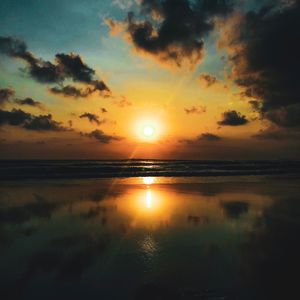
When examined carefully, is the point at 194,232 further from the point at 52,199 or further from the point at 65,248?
the point at 52,199

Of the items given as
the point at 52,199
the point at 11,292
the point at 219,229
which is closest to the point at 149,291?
the point at 11,292

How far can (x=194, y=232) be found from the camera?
1160 centimetres

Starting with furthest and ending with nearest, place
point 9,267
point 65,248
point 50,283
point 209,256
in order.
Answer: point 65,248
point 209,256
point 9,267
point 50,283

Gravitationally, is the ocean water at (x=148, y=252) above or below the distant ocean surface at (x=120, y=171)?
below

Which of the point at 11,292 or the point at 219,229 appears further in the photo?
the point at 219,229

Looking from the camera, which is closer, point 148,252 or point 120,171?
point 148,252

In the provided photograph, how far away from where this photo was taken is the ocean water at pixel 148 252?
6.90m

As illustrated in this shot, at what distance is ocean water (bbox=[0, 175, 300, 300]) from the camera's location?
22.6 ft

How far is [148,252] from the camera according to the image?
30.5ft

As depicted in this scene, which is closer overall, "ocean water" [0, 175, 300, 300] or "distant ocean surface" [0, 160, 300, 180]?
"ocean water" [0, 175, 300, 300]

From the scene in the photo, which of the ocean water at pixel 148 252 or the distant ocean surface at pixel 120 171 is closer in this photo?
the ocean water at pixel 148 252

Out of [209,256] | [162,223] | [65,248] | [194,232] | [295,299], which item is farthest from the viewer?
[162,223]

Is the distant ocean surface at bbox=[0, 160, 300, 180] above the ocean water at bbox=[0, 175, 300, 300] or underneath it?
above

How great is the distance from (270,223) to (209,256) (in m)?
5.71
